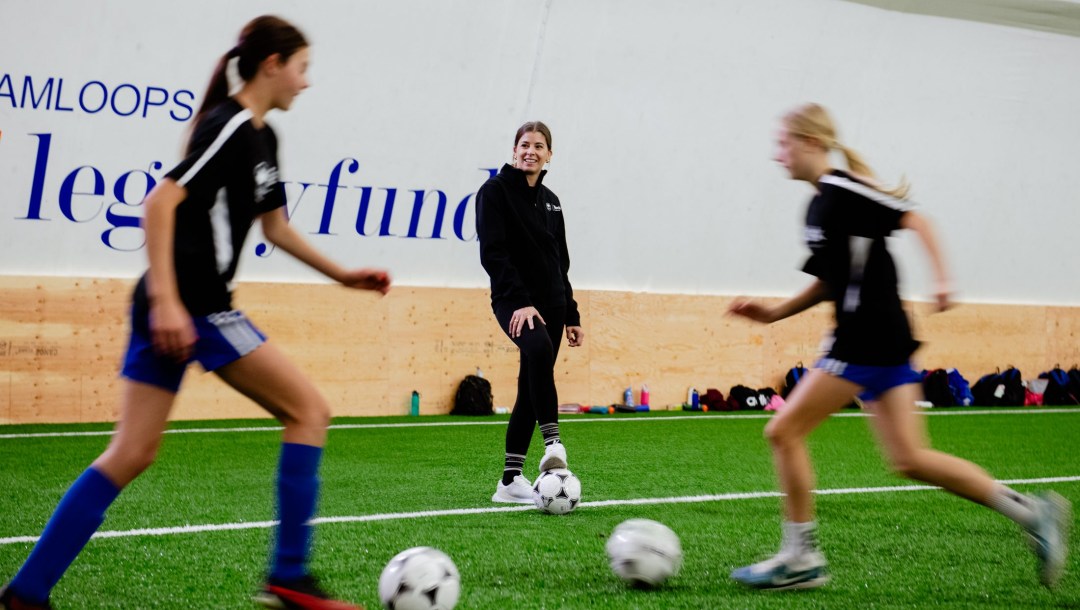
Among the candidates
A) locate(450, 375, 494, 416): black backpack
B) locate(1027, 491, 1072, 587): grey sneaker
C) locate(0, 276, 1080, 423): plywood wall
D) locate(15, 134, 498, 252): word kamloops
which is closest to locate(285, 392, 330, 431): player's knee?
locate(1027, 491, 1072, 587): grey sneaker

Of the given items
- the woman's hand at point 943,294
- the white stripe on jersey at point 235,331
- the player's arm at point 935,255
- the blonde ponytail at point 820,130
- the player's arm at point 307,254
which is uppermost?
the blonde ponytail at point 820,130

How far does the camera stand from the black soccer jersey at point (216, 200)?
2.91 meters

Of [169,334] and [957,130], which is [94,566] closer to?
[169,334]

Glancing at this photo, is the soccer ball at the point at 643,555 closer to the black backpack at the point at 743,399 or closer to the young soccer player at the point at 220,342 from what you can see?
the young soccer player at the point at 220,342

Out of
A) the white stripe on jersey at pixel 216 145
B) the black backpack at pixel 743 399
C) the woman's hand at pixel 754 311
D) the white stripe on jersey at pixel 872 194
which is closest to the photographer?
the white stripe on jersey at pixel 216 145

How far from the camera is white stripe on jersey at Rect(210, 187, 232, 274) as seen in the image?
2961mm

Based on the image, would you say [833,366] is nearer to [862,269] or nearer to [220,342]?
[862,269]

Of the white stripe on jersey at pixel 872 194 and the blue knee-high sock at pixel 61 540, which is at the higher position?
the white stripe on jersey at pixel 872 194

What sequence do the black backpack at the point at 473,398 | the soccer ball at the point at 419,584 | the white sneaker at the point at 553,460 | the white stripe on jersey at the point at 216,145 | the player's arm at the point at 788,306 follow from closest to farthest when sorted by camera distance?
the white stripe on jersey at the point at 216,145
the soccer ball at the point at 419,584
the player's arm at the point at 788,306
the white sneaker at the point at 553,460
the black backpack at the point at 473,398

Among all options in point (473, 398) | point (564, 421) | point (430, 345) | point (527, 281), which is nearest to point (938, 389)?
point (564, 421)

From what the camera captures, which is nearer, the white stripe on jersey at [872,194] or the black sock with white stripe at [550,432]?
the white stripe on jersey at [872,194]

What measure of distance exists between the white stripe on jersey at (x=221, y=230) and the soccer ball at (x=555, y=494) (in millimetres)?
2660

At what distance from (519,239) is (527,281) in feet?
0.72

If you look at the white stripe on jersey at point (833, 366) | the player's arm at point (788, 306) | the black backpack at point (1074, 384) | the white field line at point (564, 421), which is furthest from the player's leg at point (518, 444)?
the black backpack at point (1074, 384)
